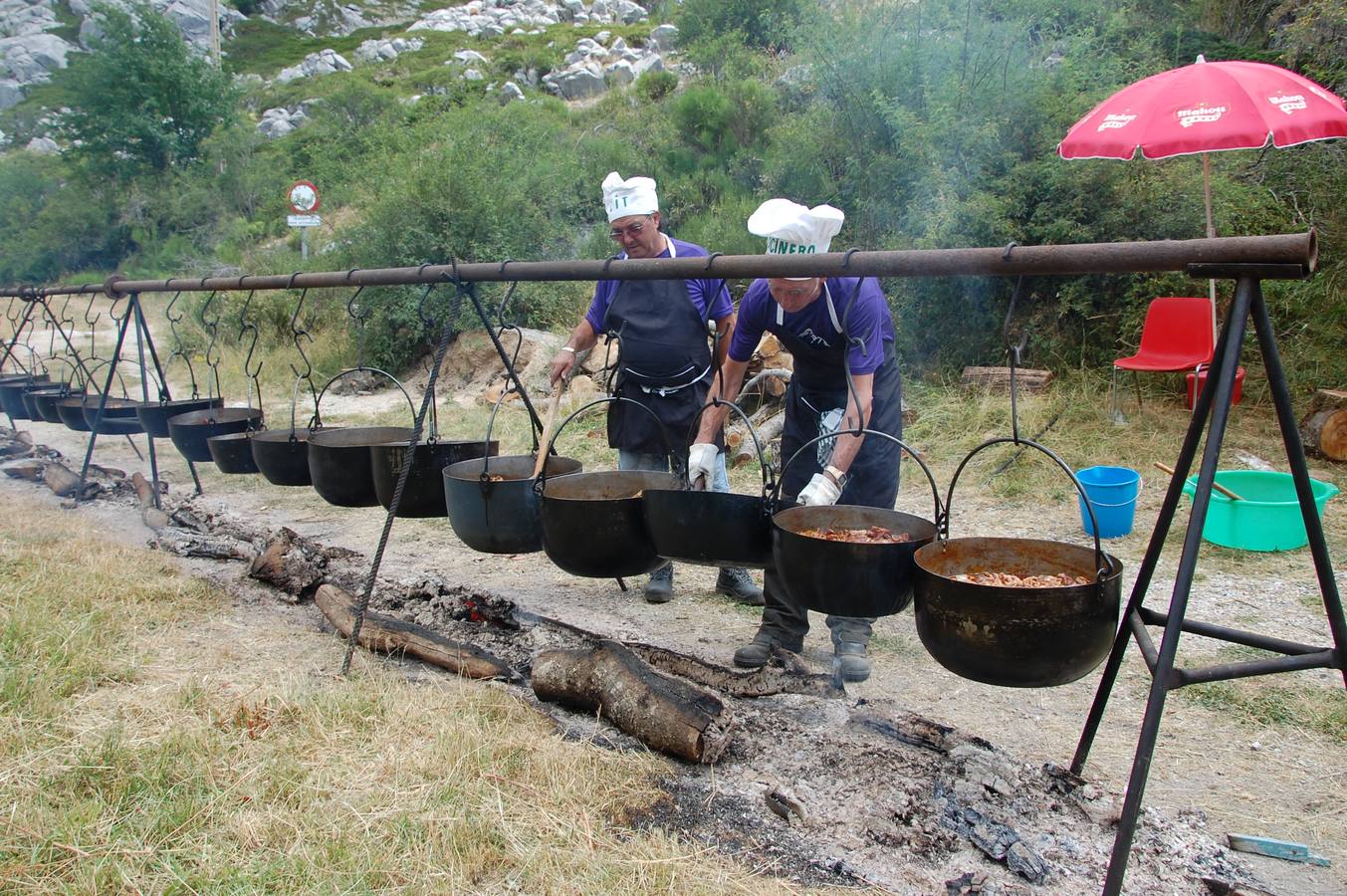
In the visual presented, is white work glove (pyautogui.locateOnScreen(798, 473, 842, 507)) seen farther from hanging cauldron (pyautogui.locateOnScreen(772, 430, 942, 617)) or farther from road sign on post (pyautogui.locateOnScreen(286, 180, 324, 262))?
road sign on post (pyautogui.locateOnScreen(286, 180, 324, 262))

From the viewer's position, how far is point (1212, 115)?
592 cm

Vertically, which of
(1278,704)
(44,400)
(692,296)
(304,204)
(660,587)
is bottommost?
(1278,704)

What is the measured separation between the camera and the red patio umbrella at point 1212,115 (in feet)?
18.7

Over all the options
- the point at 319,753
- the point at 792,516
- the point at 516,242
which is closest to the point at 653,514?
the point at 792,516

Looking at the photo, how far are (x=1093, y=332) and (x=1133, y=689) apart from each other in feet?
18.9

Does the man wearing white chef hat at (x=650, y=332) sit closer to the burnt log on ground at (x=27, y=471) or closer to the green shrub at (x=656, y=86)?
the burnt log on ground at (x=27, y=471)

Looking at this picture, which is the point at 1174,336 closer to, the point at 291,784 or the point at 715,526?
the point at 715,526

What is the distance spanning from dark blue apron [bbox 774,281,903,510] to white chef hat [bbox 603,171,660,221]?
38.7 inches

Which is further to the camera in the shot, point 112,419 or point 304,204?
point 304,204

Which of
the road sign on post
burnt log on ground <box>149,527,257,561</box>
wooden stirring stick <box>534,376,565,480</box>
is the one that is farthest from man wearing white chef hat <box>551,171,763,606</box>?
the road sign on post

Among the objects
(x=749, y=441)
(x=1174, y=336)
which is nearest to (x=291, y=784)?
(x=749, y=441)

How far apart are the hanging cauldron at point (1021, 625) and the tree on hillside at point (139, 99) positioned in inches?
1343

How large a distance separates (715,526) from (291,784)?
146 cm

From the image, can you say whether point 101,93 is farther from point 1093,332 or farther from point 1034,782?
point 1034,782
